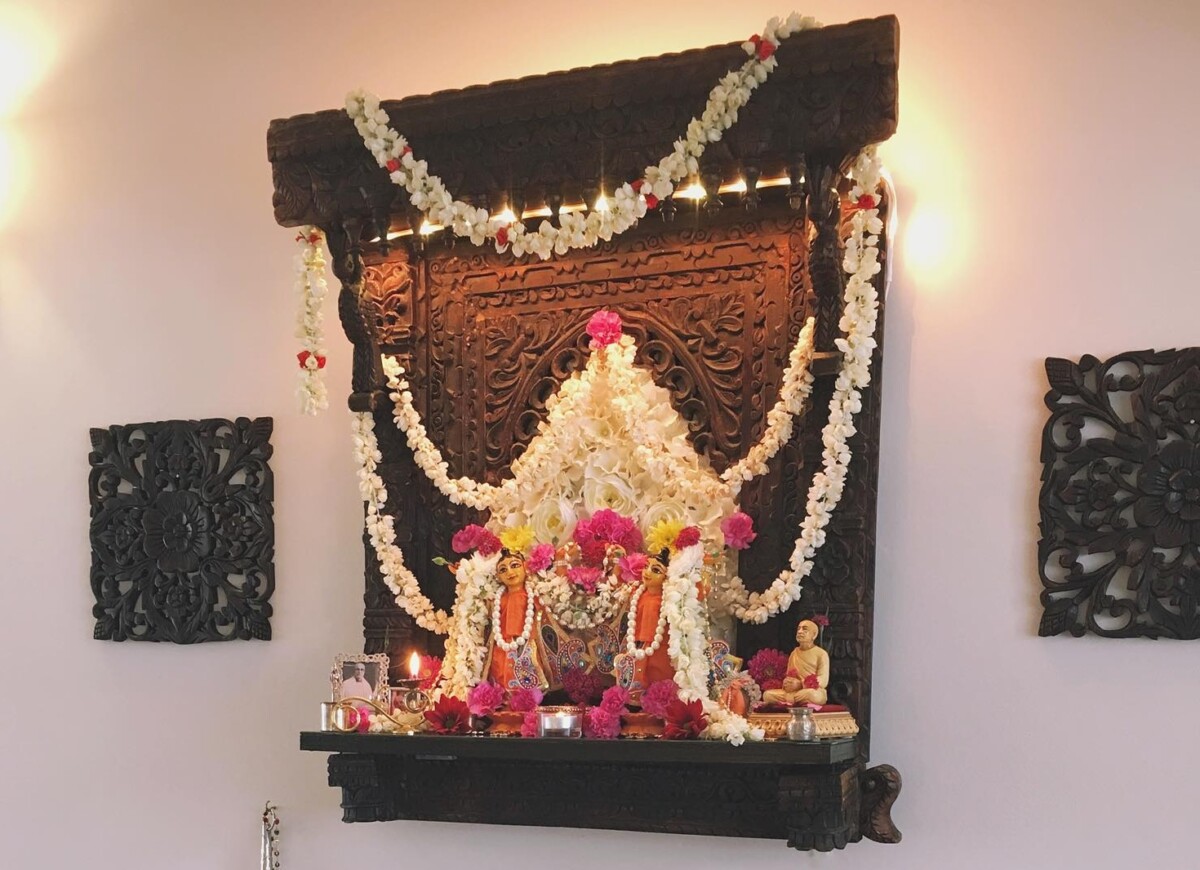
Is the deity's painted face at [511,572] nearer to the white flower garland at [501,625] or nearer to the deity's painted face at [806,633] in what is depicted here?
the white flower garland at [501,625]

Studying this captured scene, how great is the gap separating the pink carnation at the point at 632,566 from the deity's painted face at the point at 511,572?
0.26 m

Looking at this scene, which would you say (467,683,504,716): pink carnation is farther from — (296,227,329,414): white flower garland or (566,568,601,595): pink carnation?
(296,227,329,414): white flower garland

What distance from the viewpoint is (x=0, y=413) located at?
176 inches

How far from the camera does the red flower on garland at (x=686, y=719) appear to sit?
3002 mm

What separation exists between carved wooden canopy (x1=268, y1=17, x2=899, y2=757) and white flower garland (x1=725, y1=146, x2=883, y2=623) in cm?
5

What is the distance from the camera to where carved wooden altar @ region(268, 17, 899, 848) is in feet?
9.96

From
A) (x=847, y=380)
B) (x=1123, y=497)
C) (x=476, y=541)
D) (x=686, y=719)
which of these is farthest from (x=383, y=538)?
(x=1123, y=497)

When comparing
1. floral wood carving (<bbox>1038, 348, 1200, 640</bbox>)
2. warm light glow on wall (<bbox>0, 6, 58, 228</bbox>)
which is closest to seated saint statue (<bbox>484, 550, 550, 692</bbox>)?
floral wood carving (<bbox>1038, 348, 1200, 640</bbox>)

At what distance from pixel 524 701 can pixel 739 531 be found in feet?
2.14

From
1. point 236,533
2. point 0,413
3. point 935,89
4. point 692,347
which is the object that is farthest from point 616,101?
point 0,413

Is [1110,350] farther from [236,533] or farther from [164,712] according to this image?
[164,712]

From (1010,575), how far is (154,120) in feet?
9.76

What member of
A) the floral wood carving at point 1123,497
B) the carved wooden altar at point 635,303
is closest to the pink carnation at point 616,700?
the carved wooden altar at point 635,303

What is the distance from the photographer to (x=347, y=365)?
4.00 m
